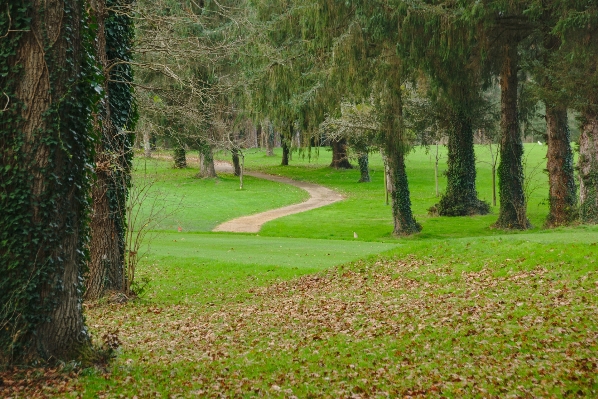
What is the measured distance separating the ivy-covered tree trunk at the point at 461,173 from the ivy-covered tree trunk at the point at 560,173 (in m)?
4.61

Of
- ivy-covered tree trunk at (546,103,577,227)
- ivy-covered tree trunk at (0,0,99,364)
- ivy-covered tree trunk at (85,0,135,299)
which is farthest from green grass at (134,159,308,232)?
ivy-covered tree trunk at (0,0,99,364)

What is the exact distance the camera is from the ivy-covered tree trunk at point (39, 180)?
6754 millimetres

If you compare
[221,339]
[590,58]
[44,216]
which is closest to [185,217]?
[590,58]

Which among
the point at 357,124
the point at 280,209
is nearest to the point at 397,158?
the point at 357,124

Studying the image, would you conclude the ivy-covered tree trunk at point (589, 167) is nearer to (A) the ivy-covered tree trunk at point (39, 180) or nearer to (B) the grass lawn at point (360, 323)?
(B) the grass lawn at point (360, 323)

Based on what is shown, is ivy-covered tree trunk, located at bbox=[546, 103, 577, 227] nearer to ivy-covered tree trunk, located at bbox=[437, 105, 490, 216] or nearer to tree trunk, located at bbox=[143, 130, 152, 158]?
ivy-covered tree trunk, located at bbox=[437, 105, 490, 216]

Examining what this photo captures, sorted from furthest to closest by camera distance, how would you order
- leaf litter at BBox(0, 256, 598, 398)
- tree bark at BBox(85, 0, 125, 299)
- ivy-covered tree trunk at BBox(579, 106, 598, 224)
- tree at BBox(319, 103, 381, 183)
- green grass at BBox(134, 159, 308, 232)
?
1. green grass at BBox(134, 159, 308, 232)
2. tree at BBox(319, 103, 381, 183)
3. ivy-covered tree trunk at BBox(579, 106, 598, 224)
4. tree bark at BBox(85, 0, 125, 299)
5. leaf litter at BBox(0, 256, 598, 398)

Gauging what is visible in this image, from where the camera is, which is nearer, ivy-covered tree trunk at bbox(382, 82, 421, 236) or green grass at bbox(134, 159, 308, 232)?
ivy-covered tree trunk at bbox(382, 82, 421, 236)

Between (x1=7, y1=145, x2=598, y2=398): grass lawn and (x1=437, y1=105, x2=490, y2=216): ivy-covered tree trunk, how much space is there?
9350 millimetres

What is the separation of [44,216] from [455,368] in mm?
4674

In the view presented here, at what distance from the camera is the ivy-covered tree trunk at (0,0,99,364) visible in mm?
6754

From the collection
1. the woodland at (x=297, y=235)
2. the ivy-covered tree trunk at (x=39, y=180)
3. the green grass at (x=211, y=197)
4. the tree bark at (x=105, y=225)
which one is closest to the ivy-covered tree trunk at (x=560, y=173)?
the woodland at (x=297, y=235)

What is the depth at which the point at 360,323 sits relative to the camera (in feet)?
30.8

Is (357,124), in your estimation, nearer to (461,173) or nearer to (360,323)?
(461,173)
